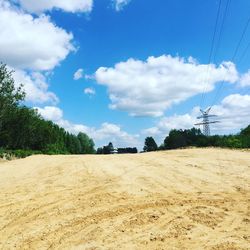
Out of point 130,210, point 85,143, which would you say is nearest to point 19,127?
point 130,210

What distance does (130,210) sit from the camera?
9484 millimetres

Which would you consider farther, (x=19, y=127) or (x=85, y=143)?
(x=85, y=143)

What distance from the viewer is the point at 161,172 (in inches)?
599

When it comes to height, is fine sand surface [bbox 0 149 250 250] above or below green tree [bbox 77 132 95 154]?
below

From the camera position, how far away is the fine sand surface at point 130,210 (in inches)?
292

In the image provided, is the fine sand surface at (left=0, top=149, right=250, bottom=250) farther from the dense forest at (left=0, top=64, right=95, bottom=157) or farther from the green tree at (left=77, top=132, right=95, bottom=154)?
the green tree at (left=77, top=132, right=95, bottom=154)

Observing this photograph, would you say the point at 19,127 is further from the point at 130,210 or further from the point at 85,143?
the point at 85,143

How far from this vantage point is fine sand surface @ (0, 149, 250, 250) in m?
7.41

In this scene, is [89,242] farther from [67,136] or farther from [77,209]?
[67,136]

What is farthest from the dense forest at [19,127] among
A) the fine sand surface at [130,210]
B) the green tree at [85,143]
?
the green tree at [85,143]

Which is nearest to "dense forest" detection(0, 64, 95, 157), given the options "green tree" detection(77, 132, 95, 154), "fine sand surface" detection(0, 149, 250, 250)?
"fine sand surface" detection(0, 149, 250, 250)

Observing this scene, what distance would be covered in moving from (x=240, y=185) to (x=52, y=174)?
7.18m

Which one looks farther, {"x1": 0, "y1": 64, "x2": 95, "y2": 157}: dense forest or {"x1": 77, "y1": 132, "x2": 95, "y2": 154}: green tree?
{"x1": 77, "y1": 132, "x2": 95, "y2": 154}: green tree

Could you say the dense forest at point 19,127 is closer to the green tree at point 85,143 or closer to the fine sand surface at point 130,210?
the fine sand surface at point 130,210
